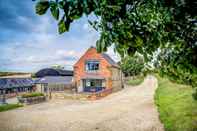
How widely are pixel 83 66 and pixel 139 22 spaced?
4262 centimetres

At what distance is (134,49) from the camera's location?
12.3 ft

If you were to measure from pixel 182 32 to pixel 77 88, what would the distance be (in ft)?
142

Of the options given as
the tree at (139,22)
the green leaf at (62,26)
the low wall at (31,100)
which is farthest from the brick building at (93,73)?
the green leaf at (62,26)

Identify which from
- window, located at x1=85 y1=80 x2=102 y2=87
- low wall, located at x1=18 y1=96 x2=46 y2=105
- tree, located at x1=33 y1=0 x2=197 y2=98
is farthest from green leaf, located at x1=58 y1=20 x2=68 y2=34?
window, located at x1=85 y1=80 x2=102 y2=87

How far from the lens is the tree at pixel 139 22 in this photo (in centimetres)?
296

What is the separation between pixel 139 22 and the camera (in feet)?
12.5

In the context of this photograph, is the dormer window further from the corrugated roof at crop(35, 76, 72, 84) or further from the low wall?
the low wall

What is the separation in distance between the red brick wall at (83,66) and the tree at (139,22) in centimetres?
4080

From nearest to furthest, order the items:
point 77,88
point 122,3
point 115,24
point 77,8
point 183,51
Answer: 1. point 77,8
2. point 122,3
3. point 115,24
4. point 183,51
5. point 77,88

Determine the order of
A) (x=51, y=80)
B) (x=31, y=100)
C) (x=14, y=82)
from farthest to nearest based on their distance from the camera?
1. (x=51, y=80)
2. (x=14, y=82)
3. (x=31, y=100)

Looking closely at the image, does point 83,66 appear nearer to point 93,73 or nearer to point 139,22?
point 93,73

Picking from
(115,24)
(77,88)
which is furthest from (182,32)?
(77,88)

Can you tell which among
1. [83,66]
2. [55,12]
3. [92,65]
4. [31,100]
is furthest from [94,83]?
[55,12]

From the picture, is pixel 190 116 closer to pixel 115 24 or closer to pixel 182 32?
pixel 182 32
